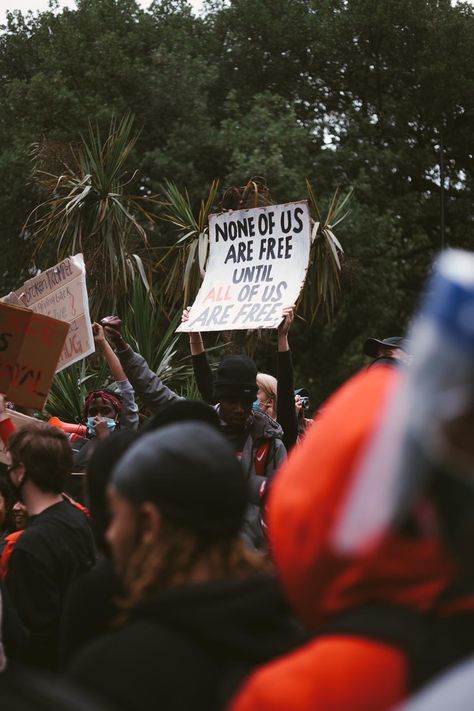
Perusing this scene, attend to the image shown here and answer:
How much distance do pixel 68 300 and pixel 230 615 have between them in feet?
15.4

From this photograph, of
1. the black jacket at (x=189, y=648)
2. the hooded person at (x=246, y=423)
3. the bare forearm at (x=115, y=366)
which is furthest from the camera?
the bare forearm at (x=115, y=366)

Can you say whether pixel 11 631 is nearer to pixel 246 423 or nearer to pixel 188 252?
pixel 246 423

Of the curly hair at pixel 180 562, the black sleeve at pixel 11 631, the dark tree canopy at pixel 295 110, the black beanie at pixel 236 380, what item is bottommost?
the black sleeve at pixel 11 631

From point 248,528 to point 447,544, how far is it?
9.69 feet

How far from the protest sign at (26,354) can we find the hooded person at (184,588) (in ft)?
10.9

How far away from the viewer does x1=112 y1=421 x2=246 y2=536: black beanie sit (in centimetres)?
182

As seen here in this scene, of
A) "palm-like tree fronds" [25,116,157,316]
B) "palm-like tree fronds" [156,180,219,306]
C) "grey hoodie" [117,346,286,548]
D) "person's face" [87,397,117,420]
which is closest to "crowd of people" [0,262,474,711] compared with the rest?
"grey hoodie" [117,346,286,548]

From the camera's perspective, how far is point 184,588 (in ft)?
5.68

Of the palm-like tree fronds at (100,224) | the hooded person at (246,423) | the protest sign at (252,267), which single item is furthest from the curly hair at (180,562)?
the palm-like tree fronds at (100,224)

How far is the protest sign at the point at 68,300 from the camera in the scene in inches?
238

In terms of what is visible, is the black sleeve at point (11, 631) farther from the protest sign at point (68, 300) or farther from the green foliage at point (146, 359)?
the green foliage at point (146, 359)

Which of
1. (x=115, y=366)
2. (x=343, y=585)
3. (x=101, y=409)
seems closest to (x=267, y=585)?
(x=343, y=585)

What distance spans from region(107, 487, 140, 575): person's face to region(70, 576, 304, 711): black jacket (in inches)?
5.3

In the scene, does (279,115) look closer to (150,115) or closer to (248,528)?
(150,115)
